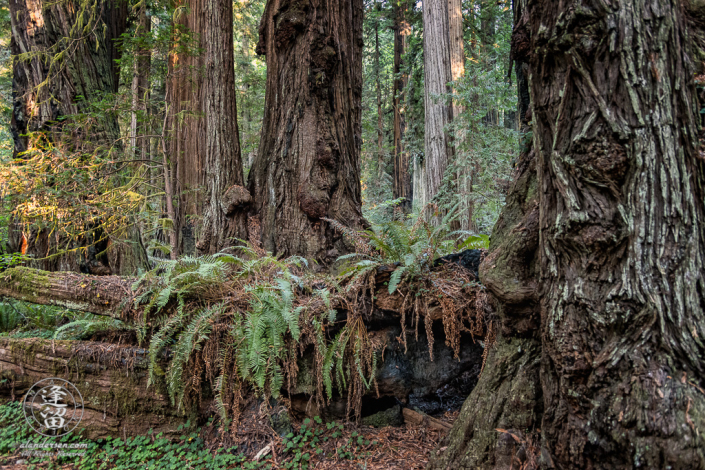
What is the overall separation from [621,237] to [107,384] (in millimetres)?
4333

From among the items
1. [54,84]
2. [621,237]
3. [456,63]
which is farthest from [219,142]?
[456,63]

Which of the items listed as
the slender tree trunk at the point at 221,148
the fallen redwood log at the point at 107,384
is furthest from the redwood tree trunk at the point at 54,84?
the fallen redwood log at the point at 107,384

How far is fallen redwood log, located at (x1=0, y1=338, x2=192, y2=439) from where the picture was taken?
145 inches

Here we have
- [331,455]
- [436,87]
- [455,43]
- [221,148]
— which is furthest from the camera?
[455,43]

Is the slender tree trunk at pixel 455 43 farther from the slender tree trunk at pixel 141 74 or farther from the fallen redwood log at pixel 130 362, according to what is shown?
the fallen redwood log at pixel 130 362

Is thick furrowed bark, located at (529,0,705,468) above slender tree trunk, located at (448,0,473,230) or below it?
below

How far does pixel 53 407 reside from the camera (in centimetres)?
382

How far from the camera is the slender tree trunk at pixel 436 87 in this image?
850cm

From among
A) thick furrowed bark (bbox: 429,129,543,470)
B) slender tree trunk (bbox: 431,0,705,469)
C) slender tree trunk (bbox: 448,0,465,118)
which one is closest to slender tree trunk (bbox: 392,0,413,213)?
slender tree trunk (bbox: 448,0,465,118)

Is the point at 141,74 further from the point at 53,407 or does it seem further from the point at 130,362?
the point at 53,407

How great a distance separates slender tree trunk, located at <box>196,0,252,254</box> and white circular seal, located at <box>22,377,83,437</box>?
2.02 meters

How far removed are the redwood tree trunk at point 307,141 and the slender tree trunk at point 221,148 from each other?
29 cm

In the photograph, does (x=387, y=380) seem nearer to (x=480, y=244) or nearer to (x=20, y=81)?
(x=480, y=244)

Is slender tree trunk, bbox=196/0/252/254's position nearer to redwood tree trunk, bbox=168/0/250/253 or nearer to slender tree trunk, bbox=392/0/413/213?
redwood tree trunk, bbox=168/0/250/253
